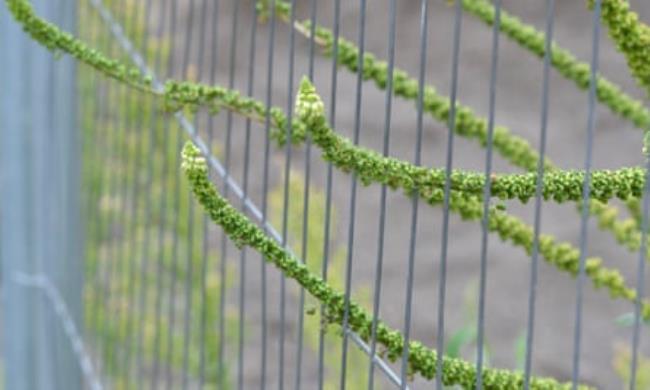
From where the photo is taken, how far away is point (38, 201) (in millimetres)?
2668

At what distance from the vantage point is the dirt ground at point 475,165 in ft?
8.73

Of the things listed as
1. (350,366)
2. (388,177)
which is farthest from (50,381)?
(388,177)

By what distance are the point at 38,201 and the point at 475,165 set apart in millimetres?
846

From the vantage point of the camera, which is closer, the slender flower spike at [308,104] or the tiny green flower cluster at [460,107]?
the slender flower spike at [308,104]

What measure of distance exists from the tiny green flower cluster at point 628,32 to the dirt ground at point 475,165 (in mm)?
1370

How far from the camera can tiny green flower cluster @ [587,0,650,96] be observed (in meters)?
1.06

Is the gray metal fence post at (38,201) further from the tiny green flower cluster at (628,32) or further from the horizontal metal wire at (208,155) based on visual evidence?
the tiny green flower cluster at (628,32)

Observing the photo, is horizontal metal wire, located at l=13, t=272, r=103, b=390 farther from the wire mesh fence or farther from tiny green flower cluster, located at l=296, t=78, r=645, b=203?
tiny green flower cluster, located at l=296, t=78, r=645, b=203

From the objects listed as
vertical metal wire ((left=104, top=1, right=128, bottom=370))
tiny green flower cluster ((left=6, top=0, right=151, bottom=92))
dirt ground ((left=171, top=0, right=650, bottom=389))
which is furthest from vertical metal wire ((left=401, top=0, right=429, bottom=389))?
dirt ground ((left=171, top=0, right=650, bottom=389))

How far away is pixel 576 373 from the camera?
31.1 inches

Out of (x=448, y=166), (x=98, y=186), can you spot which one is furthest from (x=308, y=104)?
(x=98, y=186)

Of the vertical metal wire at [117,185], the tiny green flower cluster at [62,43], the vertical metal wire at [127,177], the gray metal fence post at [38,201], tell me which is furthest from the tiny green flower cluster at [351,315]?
the gray metal fence post at [38,201]

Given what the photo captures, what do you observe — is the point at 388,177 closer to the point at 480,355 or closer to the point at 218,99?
the point at 480,355

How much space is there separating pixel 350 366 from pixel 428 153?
85 centimetres
